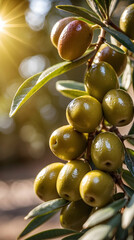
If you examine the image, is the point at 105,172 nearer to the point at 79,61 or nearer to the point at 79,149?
the point at 79,149

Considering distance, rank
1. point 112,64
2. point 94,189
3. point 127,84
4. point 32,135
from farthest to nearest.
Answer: point 32,135 → point 127,84 → point 112,64 → point 94,189

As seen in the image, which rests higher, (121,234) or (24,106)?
(121,234)

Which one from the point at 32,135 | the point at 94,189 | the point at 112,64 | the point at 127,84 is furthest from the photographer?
the point at 32,135

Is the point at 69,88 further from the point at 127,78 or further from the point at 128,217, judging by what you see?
the point at 128,217

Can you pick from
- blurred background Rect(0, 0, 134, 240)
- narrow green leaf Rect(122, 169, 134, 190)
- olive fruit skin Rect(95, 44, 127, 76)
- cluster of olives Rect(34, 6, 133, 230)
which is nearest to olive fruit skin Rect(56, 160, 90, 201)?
cluster of olives Rect(34, 6, 133, 230)

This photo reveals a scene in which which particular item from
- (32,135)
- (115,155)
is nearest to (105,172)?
(115,155)

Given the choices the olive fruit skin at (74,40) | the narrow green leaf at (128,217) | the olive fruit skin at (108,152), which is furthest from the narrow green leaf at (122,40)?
the narrow green leaf at (128,217)

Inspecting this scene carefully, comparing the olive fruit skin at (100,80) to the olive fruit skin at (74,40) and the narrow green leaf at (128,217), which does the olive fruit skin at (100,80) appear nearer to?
the olive fruit skin at (74,40)

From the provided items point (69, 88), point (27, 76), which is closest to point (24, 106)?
point (27, 76)
